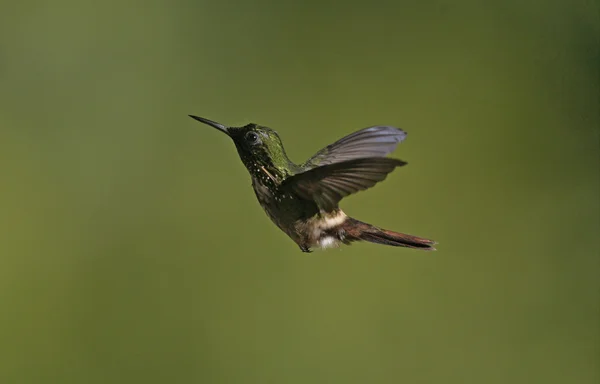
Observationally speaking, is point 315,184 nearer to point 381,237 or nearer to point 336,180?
point 336,180

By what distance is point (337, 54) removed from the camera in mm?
1802

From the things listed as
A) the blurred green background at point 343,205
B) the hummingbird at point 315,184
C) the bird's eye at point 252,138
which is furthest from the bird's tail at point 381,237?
the blurred green background at point 343,205

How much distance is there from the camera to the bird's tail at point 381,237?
22.1 inches

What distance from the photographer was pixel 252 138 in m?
0.56

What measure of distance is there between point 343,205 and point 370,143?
1022 mm

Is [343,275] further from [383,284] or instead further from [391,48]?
[391,48]

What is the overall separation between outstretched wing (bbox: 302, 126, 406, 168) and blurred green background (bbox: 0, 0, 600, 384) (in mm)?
998

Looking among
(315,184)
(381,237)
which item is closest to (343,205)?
(381,237)

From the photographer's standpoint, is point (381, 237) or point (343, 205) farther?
point (343, 205)

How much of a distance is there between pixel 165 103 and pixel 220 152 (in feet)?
0.78

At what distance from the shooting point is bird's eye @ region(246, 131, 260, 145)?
56 centimetres

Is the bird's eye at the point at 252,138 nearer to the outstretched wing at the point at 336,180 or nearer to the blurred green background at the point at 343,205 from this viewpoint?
the outstretched wing at the point at 336,180

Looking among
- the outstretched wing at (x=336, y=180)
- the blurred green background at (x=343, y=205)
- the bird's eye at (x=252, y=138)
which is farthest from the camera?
→ the blurred green background at (x=343, y=205)

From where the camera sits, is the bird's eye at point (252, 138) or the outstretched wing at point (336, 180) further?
the bird's eye at point (252, 138)
